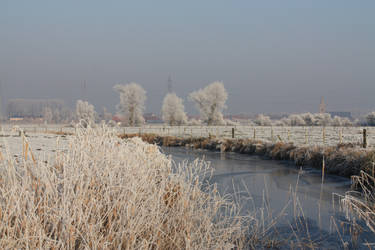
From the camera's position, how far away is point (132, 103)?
217 ft

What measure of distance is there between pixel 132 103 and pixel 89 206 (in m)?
63.5

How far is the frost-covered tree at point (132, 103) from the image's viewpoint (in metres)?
65.5

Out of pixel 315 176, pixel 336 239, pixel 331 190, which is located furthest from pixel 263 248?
pixel 315 176

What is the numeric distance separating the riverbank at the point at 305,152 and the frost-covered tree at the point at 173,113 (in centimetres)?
4038

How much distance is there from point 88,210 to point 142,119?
62719 mm

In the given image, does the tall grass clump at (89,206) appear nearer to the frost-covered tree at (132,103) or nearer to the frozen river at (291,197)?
the frozen river at (291,197)

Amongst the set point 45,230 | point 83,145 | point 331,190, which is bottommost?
point 331,190

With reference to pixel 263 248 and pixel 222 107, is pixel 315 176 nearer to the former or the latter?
pixel 263 248

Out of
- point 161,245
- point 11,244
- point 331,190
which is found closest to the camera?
point 11,244

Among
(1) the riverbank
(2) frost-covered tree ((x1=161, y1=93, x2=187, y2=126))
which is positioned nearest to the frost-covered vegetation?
(2) frost-covered tree ((x1=161, y1=93, x2=187, y2=126))

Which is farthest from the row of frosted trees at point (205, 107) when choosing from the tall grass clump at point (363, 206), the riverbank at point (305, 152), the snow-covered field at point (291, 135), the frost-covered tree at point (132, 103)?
the tall grass clump at point (363, 206)

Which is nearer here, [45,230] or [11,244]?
[11,244]

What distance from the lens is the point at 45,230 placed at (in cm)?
330

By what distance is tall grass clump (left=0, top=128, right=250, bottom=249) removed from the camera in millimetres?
3172
